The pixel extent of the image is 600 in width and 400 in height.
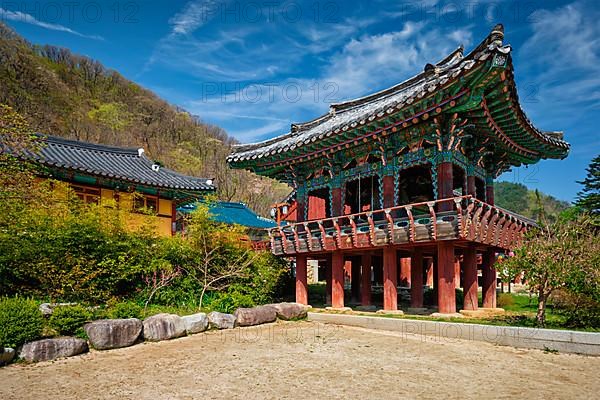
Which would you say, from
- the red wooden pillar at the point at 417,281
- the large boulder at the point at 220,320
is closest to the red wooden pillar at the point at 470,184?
the red wooden pillar at the point at 417,281

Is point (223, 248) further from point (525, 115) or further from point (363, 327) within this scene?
point (525, 115)

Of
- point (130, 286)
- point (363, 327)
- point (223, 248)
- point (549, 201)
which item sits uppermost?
point (549, 201)

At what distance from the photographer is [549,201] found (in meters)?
96.9

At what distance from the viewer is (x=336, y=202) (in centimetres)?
1759

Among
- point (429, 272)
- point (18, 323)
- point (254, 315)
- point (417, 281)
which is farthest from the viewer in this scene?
point (429, 272)

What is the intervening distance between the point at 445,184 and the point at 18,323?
39.5ft

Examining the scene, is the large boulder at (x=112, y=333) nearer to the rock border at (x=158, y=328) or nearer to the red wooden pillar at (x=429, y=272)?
the rock border at (x=158, y=328)

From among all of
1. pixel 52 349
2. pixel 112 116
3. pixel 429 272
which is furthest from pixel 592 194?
pixel 112 116

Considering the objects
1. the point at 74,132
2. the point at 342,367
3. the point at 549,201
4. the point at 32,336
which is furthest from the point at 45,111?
the point at 549,201

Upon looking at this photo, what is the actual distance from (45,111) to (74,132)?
12.9ft

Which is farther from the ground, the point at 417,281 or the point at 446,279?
the point at 446,279

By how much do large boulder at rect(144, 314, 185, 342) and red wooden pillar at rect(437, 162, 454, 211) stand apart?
28.8 ft

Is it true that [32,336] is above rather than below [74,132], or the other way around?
below

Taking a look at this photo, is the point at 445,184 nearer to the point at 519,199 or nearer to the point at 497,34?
the point at 497,34
